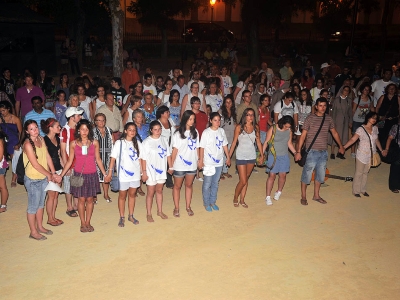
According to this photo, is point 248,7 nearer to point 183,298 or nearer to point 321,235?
point 321,235

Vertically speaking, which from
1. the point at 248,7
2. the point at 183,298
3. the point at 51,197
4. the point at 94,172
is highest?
the point at 248,7

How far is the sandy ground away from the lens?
19.6 ft

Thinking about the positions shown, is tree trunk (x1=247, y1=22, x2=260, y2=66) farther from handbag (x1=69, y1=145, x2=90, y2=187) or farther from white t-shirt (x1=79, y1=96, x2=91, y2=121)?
handbag (x1=69, y1=145, x2=90, y2=187)

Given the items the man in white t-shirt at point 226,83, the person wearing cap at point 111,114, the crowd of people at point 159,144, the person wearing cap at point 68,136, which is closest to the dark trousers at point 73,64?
the crowd of people at point 159,144

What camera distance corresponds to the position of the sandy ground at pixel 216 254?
598cm

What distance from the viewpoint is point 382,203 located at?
9.00 m

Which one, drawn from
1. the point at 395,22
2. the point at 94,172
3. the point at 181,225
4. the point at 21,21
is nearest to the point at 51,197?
the point at 94,172

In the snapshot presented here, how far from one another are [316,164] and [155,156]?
307cm

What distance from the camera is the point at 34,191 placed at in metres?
6.91

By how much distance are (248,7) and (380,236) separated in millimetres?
22315

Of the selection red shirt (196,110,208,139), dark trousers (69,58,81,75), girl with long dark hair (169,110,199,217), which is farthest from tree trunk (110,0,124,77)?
girl with long dark hair (169,110,199,217)

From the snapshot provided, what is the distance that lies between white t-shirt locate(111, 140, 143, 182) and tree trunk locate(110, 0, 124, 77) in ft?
31.7

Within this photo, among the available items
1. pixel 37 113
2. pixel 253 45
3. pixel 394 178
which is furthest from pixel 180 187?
pixel 253 45

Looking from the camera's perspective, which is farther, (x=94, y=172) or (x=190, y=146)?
(x=190, y=146)
